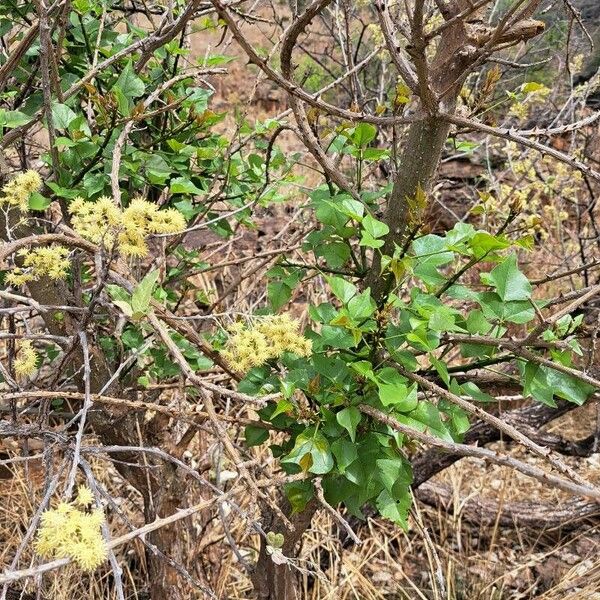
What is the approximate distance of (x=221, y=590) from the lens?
1.82 meters

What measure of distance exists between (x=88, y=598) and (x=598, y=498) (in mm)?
1719

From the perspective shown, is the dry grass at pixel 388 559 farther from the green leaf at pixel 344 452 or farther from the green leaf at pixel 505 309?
the green leaf at pixel 505 309

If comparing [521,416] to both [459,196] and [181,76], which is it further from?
[459,196]

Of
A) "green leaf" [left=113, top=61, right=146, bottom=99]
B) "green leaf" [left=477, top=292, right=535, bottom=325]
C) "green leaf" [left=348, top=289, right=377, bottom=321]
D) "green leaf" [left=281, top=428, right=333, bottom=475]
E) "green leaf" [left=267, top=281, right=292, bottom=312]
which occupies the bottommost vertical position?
"green leaf" [left=281, top=428, right=333, bottom=475]

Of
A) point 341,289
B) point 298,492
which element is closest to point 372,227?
point 341,289

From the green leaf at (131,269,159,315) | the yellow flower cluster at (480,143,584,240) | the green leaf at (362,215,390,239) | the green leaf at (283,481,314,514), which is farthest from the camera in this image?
the yellow flower cluster at (480,143,584,240)

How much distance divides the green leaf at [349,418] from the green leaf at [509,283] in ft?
0.85

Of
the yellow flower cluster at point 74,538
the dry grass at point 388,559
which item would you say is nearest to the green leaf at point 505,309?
the yellow flower cluster at point 74,538

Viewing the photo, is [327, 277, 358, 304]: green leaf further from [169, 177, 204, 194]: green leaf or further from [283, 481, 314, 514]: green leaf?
[169, 177, 204, 194]: green leaf

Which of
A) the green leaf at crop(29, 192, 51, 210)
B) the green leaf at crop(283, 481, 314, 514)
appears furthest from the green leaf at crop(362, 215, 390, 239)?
the green leaf at crop(29, 192, 51, 210)

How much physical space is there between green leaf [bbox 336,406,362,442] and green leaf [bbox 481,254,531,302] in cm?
26

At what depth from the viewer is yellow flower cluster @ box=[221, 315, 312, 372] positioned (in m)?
0.91

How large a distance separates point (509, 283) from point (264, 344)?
35 cm

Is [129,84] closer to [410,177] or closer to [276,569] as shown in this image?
[410,177]
